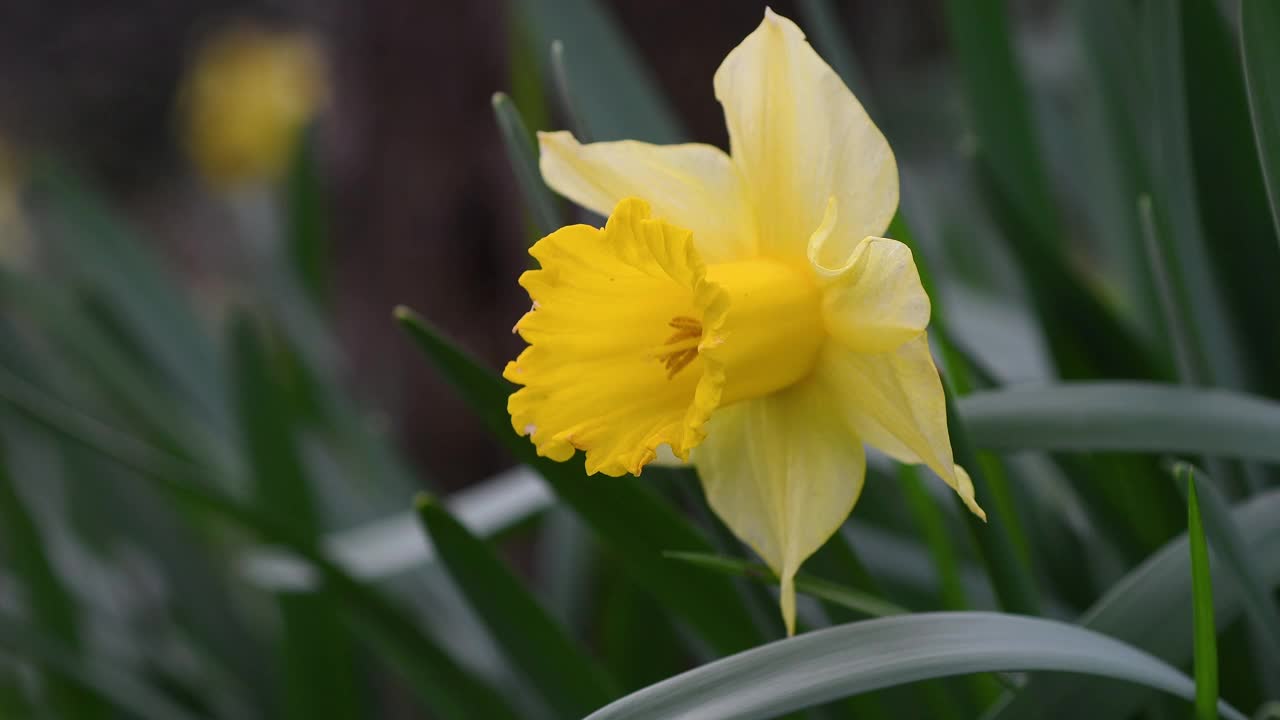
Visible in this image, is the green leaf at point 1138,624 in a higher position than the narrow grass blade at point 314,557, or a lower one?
lower

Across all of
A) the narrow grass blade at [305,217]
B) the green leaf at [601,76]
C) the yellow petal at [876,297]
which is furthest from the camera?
the narrow grass blade at [305,217]

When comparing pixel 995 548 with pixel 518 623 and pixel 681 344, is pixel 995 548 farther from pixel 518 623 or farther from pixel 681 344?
pixel 518 623

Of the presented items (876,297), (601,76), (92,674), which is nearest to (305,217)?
(92,674)

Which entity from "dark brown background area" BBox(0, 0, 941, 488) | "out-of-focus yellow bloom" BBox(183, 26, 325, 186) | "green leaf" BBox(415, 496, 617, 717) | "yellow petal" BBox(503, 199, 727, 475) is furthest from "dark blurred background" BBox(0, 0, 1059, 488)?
"out-of-focus yellow bloom" BBox(183, 26, 325, 186)

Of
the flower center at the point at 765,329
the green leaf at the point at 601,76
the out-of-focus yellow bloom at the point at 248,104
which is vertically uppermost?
the out-of-focus yellow bloom at the point at 248,104

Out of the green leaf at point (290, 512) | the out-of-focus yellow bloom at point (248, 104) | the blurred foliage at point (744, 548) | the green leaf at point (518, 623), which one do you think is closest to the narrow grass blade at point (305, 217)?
the blurred foliage at point (744, 548)

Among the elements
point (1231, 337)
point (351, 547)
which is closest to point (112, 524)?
point (351, 547)

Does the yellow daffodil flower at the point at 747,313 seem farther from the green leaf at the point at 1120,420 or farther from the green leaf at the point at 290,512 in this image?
the green leaf at the point at 290,512

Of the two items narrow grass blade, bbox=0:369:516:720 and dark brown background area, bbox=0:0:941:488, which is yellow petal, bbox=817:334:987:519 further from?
dark brown background area, bbox=0:0:941:488
